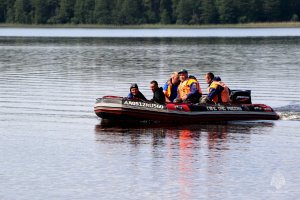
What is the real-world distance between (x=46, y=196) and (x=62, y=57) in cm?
5472

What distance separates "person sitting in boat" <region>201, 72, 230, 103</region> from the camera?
1159 inches

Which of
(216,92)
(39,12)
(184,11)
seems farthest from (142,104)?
(39,12)

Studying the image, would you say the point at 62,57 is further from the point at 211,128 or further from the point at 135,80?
the point at 211,128

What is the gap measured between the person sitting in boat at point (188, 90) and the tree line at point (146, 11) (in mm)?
139729

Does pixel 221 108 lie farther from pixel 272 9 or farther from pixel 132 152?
pixel 272 9

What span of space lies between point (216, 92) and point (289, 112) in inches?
A: 139

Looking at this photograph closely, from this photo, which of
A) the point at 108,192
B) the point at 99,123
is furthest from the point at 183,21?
the point at 108,192

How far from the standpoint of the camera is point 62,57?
72.4 m

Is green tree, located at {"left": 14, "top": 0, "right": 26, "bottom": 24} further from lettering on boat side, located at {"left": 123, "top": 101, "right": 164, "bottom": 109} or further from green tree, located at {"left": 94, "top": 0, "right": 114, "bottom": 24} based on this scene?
lettering on boat side, located at {"left": 123, "top": 101, "right": 164, "bottom": 109}

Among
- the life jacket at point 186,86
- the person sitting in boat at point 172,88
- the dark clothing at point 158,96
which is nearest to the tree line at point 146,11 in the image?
the person sitting in boat at point 172,88

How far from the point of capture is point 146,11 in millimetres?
183250

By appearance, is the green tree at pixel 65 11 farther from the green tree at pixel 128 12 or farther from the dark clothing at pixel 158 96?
the dark clothing at pixel 158 96

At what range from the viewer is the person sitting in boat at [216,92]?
29.4 m

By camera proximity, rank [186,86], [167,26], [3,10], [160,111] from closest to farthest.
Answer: [160,111] < [186,86] < [167,26] < [3,10]
